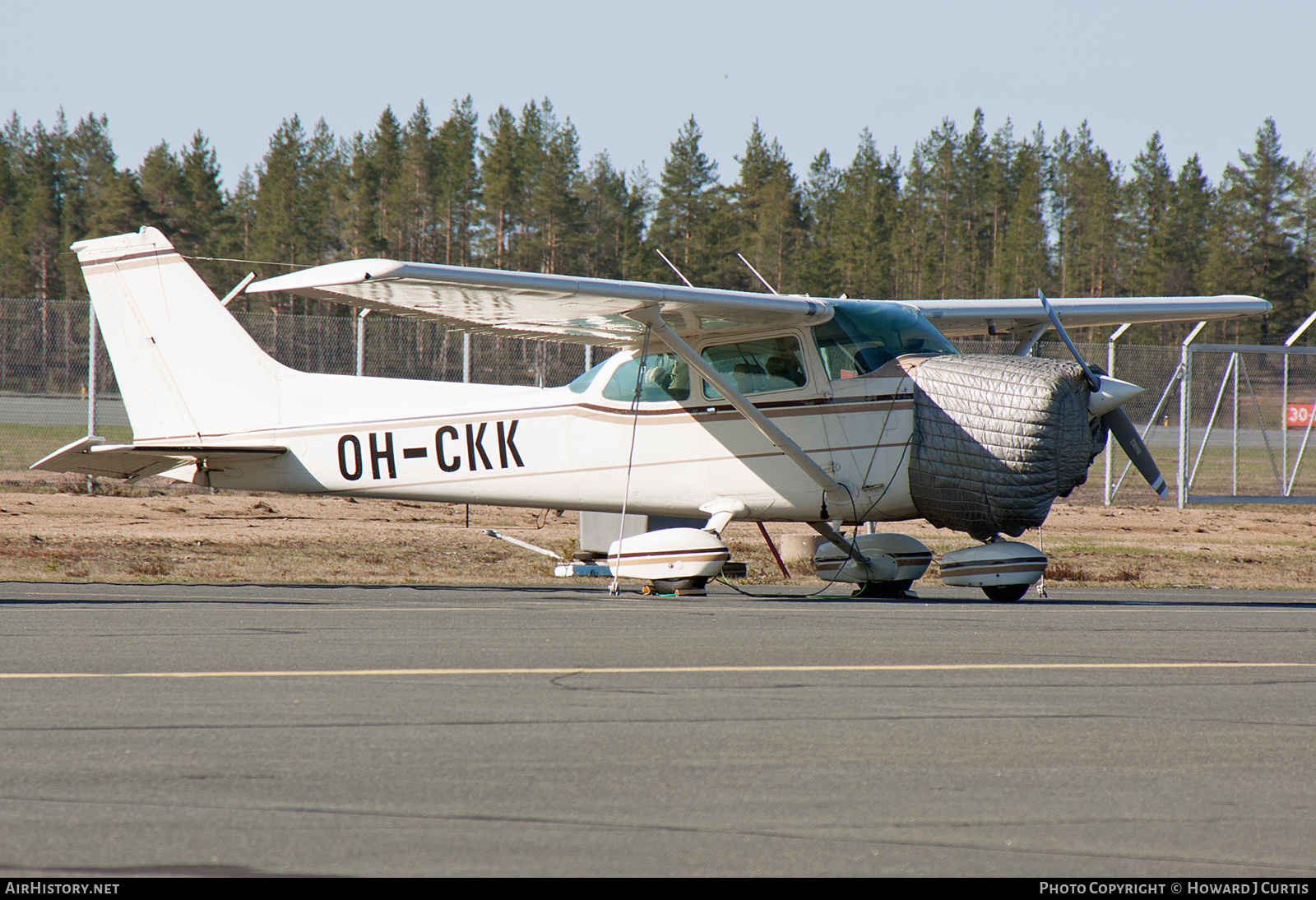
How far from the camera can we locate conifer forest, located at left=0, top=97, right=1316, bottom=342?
246ft

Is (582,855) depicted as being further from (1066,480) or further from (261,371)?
(261,371)

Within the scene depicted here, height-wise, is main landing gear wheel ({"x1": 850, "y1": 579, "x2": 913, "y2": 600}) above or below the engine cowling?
below

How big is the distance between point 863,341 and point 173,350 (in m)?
6.46

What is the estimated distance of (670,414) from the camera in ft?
33.0

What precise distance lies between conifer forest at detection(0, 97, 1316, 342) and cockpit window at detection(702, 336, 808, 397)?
63.8 meters

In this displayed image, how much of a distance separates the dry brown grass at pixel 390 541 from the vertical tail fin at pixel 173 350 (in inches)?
56.9

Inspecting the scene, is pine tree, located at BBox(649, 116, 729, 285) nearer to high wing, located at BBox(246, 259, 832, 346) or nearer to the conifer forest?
the conifer forest

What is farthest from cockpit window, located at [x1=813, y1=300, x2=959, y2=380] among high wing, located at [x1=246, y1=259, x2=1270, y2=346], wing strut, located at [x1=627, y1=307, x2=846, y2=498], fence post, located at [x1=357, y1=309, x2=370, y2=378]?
fence post, located at [x1=357, y1=309, x2=370, y2=378]

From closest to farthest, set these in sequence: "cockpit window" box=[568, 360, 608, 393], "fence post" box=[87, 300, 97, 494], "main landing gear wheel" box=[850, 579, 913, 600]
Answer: "main landing gear wheel" box=[850, 579, 913, 600]
"cockpit window" box=[568, 360, 608, 393]
"fence post" box=[87, 300, 97, 494]

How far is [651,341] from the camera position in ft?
33.4

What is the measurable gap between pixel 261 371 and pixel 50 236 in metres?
76.1

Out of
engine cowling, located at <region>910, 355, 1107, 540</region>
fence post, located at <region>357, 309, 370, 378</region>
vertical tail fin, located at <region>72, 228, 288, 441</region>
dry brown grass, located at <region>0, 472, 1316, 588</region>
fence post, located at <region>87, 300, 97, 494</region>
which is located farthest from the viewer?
fence post, located at <region>357, 309, 370, 378</region>

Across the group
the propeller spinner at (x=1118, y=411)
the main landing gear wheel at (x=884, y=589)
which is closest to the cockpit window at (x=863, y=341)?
the propeller spinner at (x=1118, y=411)

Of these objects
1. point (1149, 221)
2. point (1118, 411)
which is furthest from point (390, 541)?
point (1149, 221)
